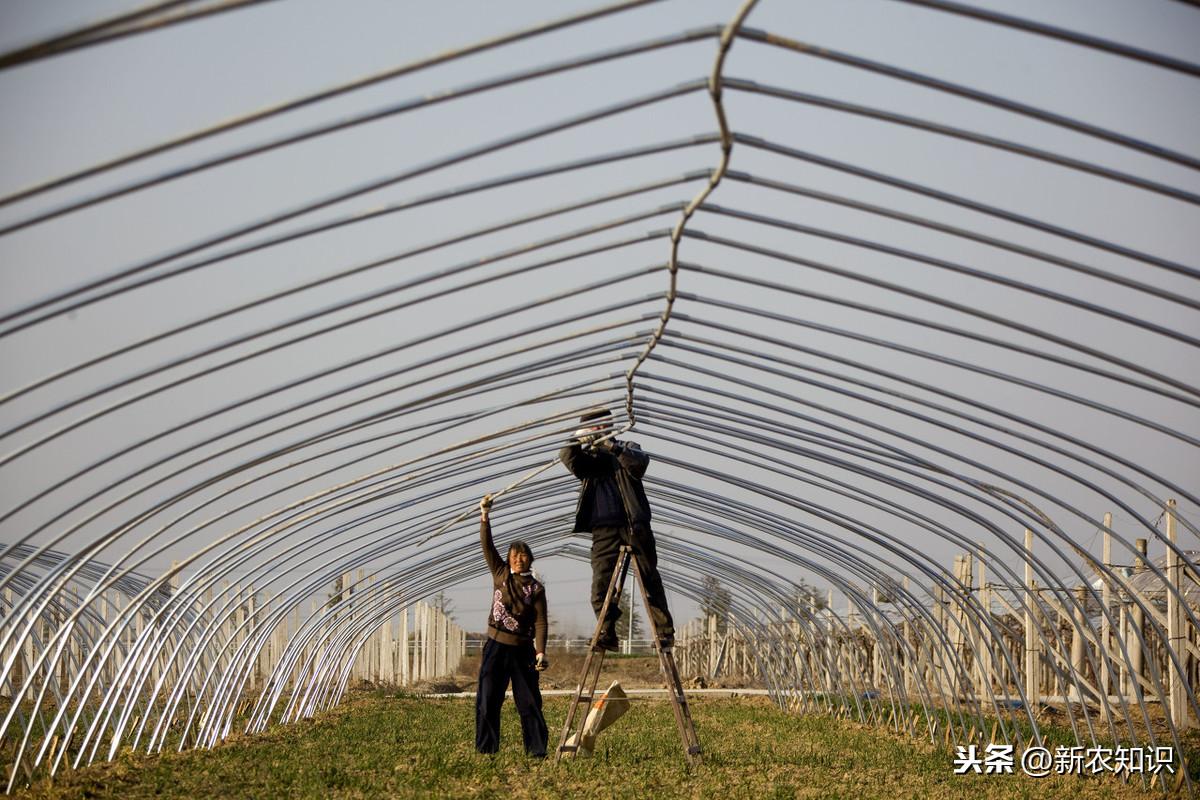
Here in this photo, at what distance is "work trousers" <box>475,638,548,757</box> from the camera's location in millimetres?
11516

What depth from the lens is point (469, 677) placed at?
136 feet

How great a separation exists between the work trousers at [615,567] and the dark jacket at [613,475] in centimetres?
11

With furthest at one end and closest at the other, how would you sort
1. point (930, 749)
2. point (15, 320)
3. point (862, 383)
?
point (930, 749) → point (862, 383) → point (15, 320)

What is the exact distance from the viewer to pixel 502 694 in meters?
11.7

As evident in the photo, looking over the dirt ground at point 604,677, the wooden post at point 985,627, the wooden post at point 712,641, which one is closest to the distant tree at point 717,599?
the wooden post at point 985,627

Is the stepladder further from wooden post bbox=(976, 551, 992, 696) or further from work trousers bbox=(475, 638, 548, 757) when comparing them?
wooden post bbox=(976, 551, 992, 696)

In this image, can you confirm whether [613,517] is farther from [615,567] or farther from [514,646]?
[514,646]

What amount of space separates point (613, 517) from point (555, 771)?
199cm

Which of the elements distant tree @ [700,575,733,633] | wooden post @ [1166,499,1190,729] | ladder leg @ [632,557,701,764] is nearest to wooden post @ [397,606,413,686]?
distant tree @ [700,575,733,633]

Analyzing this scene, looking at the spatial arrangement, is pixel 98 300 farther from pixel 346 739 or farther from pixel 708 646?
pixel 708 646

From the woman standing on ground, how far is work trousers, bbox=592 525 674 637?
63 centimetres

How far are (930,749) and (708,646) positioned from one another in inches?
1031

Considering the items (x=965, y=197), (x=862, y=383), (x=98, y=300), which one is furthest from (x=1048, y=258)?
(x=98, y=300)

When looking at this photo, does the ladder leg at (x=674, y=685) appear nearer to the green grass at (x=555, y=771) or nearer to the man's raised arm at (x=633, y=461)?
the green grass at (x=555, y=771)
